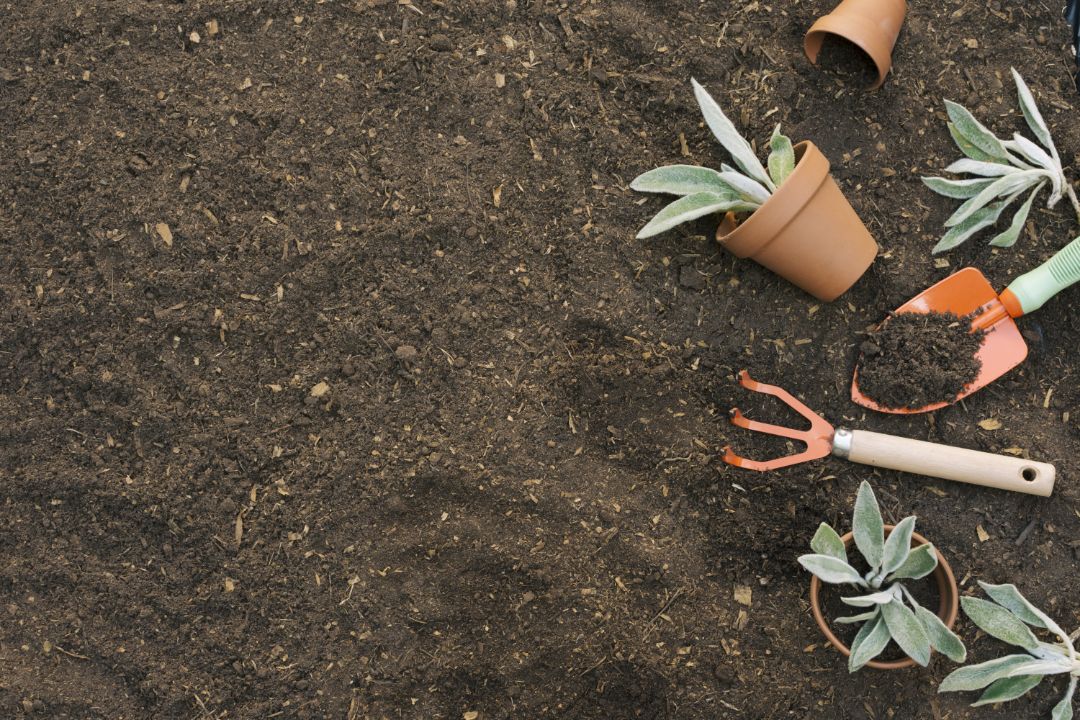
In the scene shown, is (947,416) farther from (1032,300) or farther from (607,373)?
(607,373)

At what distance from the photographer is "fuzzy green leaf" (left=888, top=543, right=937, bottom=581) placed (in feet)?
5.15

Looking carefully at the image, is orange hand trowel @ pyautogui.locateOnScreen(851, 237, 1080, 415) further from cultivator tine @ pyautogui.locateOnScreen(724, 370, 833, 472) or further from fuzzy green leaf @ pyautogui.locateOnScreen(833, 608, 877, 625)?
fuzzy green leaf @ pyautogui.locateOnScreen(833, 608, 877, 625)

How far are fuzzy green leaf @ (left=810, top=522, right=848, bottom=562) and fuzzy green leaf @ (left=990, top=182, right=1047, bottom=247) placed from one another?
64 centimetres

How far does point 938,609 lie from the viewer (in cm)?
171

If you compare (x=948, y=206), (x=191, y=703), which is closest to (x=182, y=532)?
(x=191, y=703)

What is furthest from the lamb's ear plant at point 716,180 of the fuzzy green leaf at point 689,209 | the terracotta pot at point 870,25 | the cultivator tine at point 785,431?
the cultivator tine at point 785,431

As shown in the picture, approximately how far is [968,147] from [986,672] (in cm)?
96

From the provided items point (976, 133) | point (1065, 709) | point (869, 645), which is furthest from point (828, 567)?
point (976, 133)

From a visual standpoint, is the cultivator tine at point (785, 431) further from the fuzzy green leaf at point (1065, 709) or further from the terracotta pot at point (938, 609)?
the fuzzy green leaf at point (1065, 709)

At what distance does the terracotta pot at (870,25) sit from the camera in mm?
1626

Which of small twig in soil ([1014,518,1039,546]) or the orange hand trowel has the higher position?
the orange hand trowel

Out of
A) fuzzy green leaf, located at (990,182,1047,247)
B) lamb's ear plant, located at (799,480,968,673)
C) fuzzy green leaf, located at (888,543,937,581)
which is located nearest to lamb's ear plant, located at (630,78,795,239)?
fuzzy green leaf, located at (990,182,1047,247)

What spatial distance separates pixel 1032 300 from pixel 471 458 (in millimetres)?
1081

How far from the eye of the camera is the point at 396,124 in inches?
67.1
